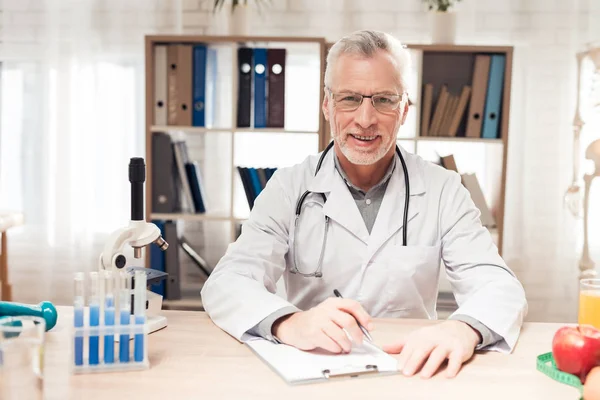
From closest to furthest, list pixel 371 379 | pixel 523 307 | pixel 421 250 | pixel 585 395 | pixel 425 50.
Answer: pixel 585 395 → pixel 371 379 → pixel 523 307 → pixel 421 250 → pixel 425 50

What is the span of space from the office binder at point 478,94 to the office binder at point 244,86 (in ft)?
3.40

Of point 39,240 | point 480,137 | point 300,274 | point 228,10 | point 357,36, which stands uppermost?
point 228,10

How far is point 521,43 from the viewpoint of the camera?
3463 mm

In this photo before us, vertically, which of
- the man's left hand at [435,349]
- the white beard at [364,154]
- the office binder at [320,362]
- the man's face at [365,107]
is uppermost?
the man's face at [365,107]

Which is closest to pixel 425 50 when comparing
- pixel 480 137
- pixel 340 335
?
pixel 480 137

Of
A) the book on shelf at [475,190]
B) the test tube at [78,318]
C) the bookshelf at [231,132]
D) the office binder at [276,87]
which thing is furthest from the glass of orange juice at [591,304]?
the office binder at [276,87]

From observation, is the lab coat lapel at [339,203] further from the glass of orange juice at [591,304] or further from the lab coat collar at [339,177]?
the glass of orange juice at [591,304]

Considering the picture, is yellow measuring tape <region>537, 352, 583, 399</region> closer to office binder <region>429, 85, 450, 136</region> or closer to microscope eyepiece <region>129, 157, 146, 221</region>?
microscope eyepiece <region>129, 157, 146, 221</region>

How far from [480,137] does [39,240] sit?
7.74 ft

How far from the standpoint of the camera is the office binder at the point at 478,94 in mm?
3180

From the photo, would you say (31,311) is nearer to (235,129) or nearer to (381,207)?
(381,207)

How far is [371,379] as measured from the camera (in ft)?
3.95

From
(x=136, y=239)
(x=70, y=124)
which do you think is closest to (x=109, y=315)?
(x=136, y=239)

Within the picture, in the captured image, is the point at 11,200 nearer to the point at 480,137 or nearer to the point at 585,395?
the point at 480,137
